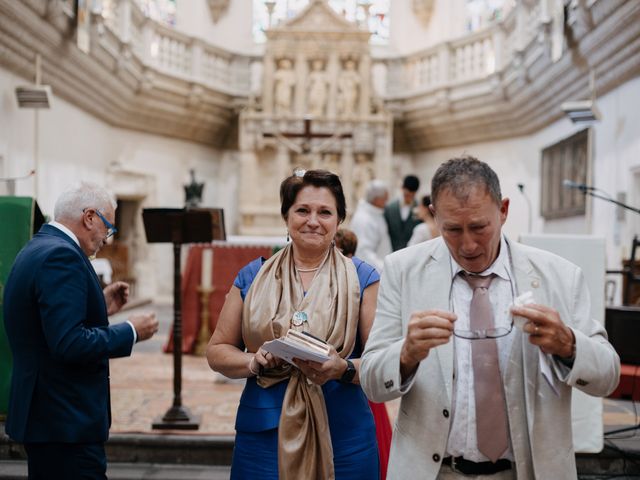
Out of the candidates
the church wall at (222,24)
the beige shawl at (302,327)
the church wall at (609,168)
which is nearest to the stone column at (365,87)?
the church wall at (609,168)

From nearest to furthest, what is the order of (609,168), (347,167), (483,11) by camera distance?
(609,168) < (347,167) < (483,11)

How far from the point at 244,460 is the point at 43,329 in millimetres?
789

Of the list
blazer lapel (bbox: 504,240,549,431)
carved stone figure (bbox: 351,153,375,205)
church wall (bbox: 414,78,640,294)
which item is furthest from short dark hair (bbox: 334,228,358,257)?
carved stone figure (bbox: 351,153,375,205)

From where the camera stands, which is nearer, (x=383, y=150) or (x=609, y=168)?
(x=609, y=168)

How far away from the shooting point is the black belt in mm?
1608

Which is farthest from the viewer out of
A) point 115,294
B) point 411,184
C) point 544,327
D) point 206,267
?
point 206,267

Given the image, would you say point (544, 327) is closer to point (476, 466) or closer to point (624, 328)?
point (476, 466)

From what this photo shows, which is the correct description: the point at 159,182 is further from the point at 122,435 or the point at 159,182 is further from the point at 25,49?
the point at 122,435

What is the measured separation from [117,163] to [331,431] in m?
10.1

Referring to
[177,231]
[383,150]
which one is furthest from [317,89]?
[177,231]

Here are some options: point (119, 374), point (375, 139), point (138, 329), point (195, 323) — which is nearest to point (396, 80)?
point (375, 139)

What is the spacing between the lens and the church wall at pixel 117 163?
7750mm

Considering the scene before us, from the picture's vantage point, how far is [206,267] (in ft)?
22.2

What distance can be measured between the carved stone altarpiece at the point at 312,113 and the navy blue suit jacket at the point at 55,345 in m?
9.18
